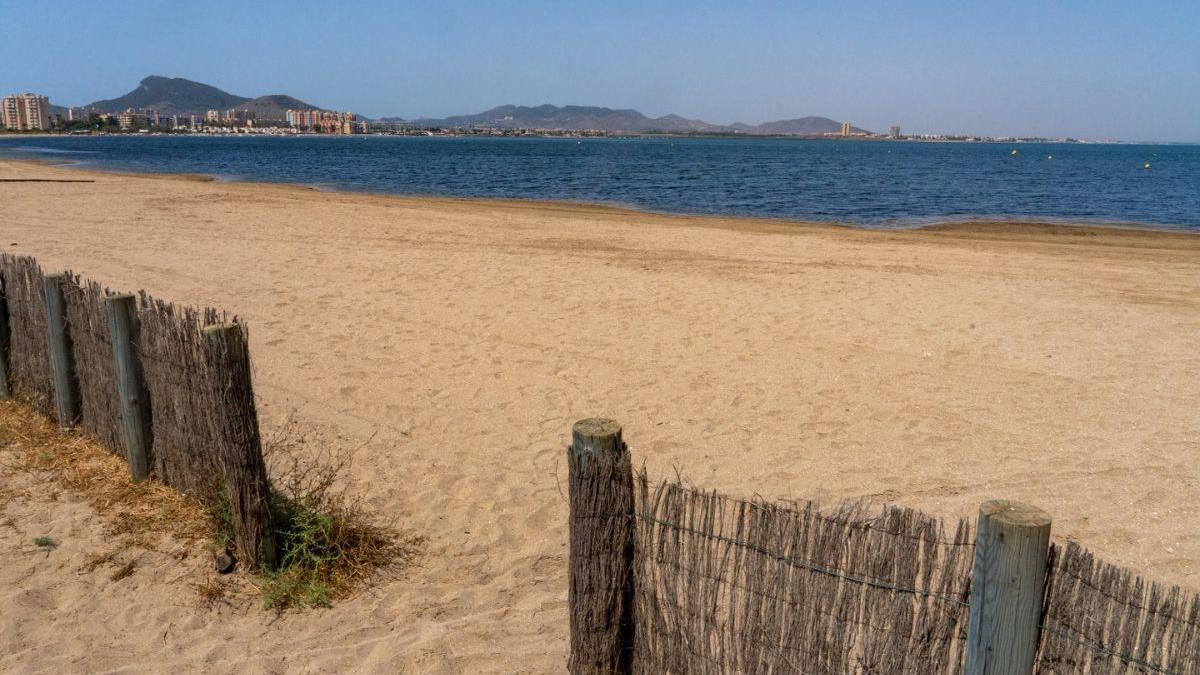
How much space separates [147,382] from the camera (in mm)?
5129

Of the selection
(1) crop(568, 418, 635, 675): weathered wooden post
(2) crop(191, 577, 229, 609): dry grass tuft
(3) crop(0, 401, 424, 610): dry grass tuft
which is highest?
(1) crop(568, 418, 635, 675): weathered wooden post

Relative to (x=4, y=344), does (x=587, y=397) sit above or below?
below

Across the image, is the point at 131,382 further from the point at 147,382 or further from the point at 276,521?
the point at 276,521

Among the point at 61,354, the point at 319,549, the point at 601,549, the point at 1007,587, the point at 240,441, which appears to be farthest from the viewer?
the point at 61,354

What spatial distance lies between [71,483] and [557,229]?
572 inches

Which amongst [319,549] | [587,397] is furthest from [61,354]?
[587,397]

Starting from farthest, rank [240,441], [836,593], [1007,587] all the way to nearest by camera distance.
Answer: [240,441] < [836,593] < [1007,587]

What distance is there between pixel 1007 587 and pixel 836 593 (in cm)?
56

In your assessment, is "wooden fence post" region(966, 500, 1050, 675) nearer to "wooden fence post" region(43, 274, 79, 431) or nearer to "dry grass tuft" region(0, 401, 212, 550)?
"dry grass tuft" region(0, 401, 212, 550)

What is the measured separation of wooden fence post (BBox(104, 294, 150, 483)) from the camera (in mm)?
5031

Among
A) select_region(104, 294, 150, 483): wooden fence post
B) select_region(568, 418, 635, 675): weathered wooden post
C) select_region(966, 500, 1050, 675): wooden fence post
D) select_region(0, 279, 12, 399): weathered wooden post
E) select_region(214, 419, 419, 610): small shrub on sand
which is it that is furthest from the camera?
select_region(0, 279, 12, 399): weathered wooden post

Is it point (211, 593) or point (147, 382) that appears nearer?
point (211, 593)

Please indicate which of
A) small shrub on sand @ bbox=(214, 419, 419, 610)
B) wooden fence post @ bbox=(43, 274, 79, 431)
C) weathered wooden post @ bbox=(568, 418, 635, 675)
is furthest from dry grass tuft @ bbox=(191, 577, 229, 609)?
wooden fence post @ bbox=(43, 274, 79, 431)

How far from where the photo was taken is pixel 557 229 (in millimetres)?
19391
